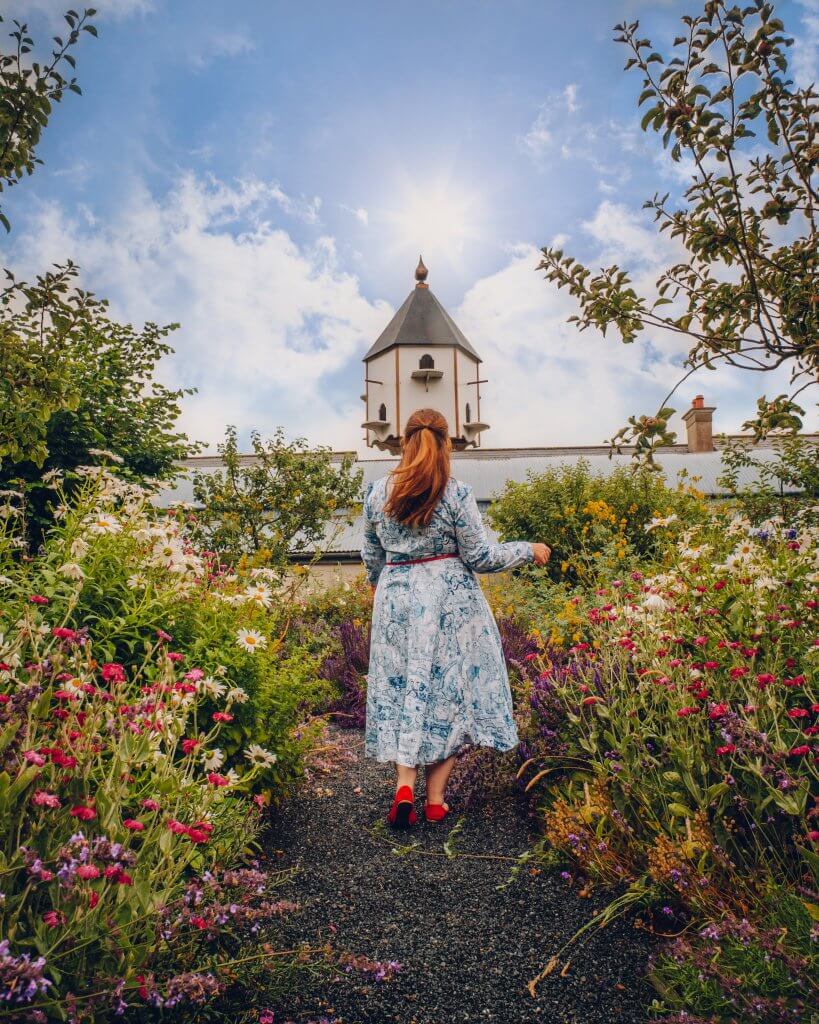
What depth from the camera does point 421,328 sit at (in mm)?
26438

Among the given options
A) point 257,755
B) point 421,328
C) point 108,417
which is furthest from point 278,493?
point 421,328

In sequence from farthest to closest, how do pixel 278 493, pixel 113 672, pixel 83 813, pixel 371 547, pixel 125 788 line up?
pixel 278 493
pixel 371 547
pixel 113 672
pixel 125 788
pixel 83 813

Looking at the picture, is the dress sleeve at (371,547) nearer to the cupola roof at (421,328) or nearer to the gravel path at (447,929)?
the gravel path at (447,929)

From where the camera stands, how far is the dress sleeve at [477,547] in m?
3.37

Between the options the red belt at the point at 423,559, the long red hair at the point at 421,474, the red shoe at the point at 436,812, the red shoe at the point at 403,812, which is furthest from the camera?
the red belt at the point at 423,559

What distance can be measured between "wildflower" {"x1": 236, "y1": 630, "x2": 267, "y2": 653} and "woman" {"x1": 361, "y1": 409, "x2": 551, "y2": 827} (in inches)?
24.8

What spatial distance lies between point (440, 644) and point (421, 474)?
2.67 feet

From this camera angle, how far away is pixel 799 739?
7.08 ft

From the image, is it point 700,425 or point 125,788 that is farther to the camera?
point 700,425

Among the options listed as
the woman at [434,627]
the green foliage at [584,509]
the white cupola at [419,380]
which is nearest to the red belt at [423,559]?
the woman at [434,627]

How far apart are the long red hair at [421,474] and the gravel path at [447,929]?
1.41m

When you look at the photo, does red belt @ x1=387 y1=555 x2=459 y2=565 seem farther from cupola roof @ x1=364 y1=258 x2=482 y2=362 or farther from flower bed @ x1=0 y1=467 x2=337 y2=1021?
cupola roof @ x1=364 y1=258 x2=482 y2=362

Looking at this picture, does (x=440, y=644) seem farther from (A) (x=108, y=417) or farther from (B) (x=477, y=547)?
(A) (x=108, y=417)

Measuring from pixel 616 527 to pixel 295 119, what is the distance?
Result: 235 inches
